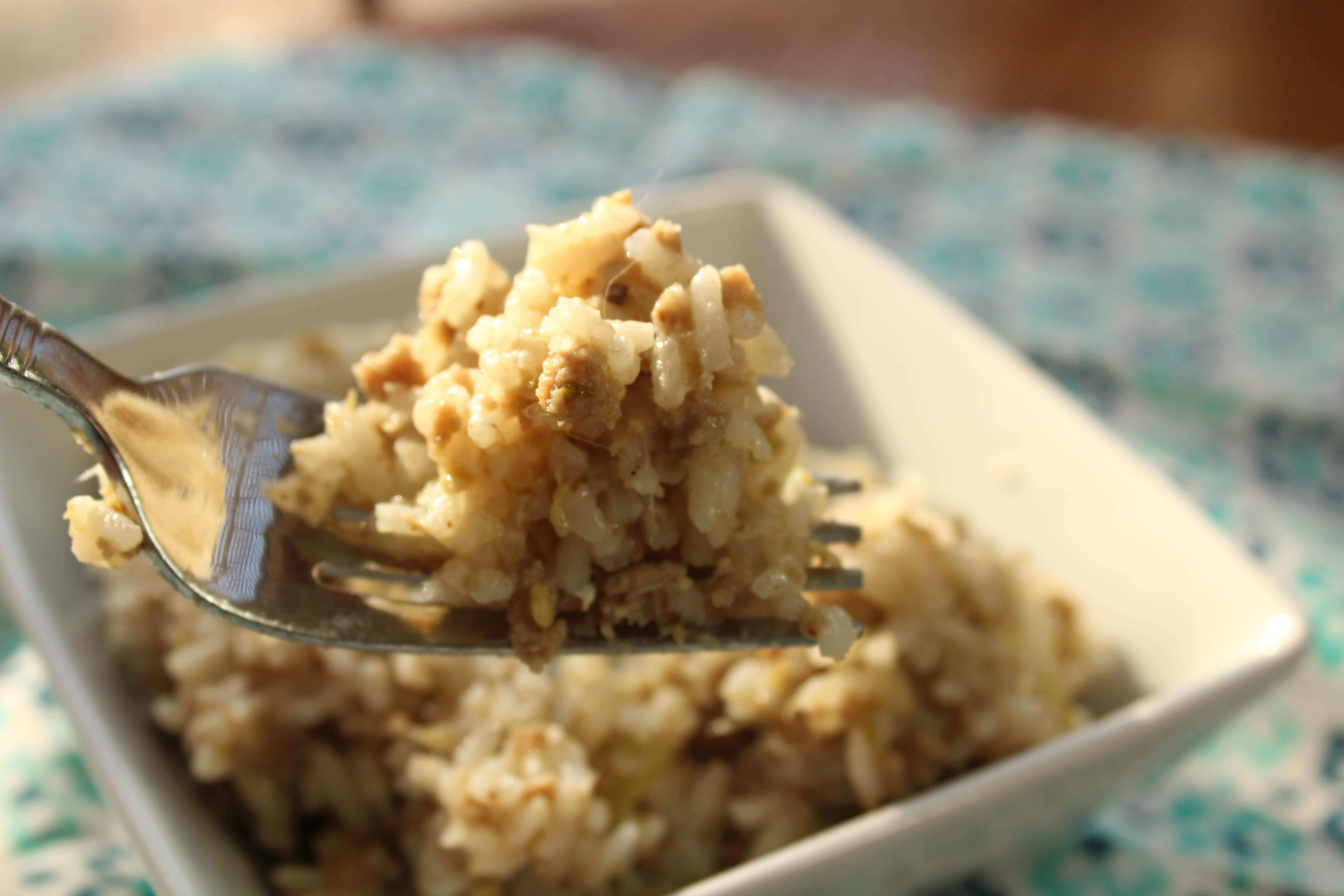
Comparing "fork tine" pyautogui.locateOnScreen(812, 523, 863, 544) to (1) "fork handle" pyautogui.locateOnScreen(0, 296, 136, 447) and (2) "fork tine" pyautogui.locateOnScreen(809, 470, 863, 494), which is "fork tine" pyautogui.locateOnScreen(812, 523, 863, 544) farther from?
(1) "fork handle" pyautogui.locateOnScreen(0, 296, 136, 447)

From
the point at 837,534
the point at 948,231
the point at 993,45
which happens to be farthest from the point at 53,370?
the point at 993,45

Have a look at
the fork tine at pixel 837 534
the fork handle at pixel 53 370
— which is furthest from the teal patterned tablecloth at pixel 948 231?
the fork handle at pixel 53 370

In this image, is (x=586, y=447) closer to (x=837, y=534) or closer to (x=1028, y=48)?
(x=837, y=534)

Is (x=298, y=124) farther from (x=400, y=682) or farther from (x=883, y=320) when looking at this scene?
(x=400, y=682)

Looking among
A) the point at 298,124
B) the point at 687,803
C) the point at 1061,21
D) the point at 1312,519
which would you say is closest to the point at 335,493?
the point at 687,803

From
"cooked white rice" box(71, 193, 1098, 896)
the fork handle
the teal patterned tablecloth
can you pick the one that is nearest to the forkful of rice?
the fork handle
